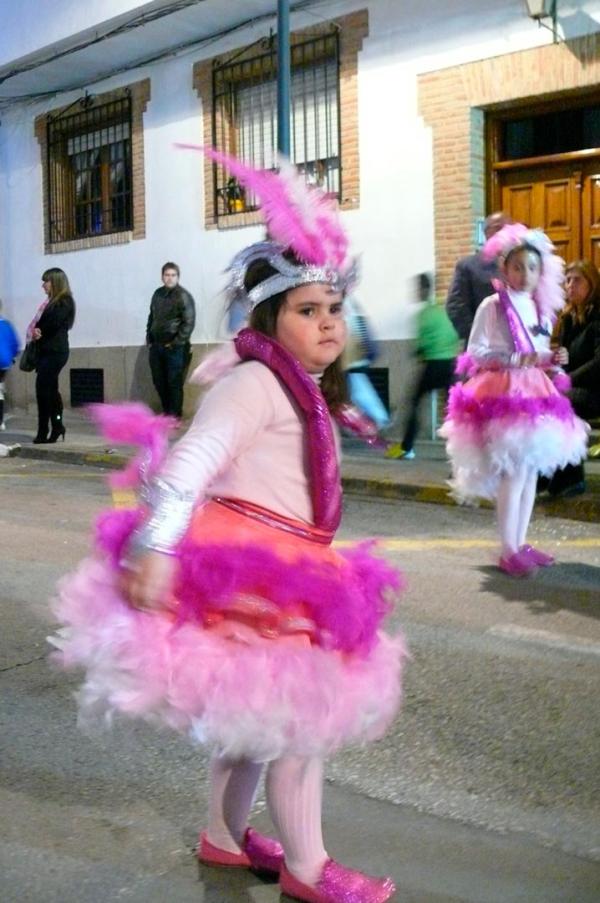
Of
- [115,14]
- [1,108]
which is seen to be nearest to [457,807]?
[115,14]

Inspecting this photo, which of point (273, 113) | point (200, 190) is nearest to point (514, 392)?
point (273, 113)

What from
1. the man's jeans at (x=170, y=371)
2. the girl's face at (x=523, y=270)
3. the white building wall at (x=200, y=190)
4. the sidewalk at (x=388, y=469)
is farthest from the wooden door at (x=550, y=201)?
the girl's face at (x=523, y=270)

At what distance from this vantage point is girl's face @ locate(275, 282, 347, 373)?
8.84ft

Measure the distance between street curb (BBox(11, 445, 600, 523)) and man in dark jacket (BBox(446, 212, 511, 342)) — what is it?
53.1 inches

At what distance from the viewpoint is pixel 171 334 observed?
13.9 m

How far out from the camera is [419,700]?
4.33 m

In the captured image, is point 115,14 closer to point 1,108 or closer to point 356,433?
point 1,108

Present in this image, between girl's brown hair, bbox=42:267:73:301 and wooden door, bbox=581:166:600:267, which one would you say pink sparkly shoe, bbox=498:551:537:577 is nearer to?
wooden door, bbox=581:166:600:267

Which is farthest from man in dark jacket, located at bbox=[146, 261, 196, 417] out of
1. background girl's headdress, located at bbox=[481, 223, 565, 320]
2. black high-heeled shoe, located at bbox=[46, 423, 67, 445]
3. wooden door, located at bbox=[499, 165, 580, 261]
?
background girl's headdress, located at bbox=[481, 223, 565, 320]

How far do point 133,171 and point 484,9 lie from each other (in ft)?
19.9

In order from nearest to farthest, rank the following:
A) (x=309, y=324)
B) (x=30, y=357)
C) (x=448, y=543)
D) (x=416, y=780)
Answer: (x=309, y=324), (x=416, y=780), (x=448, y=543), (x=30, y=357)

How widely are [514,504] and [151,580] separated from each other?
13.2 ft

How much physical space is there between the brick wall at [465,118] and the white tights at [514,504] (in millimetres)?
6571

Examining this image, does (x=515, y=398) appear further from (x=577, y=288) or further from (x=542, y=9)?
(x=542, y=9)
